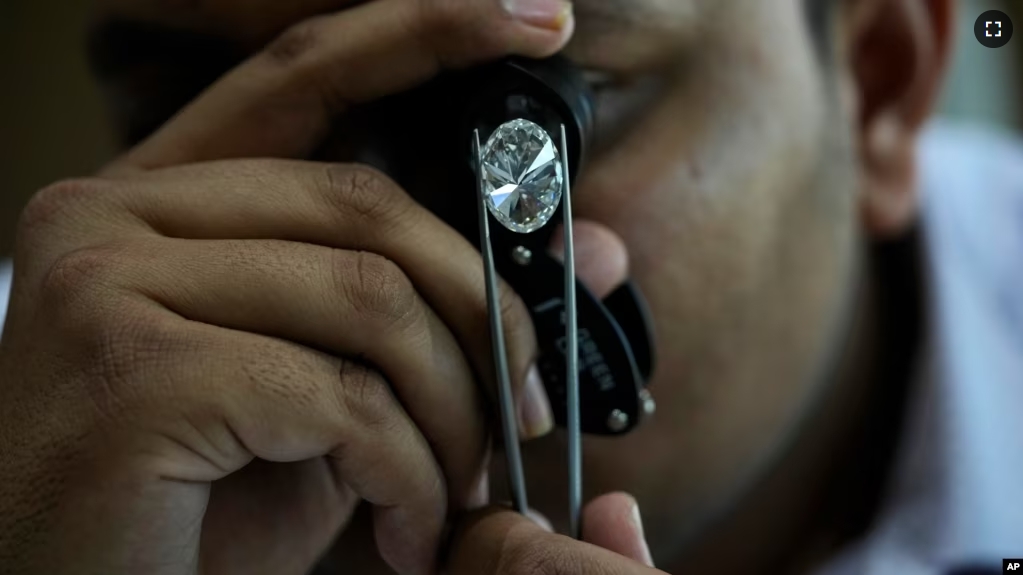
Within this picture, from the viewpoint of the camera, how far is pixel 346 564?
0.73 m

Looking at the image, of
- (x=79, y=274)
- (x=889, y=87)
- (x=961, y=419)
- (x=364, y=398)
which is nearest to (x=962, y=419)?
(x=961, y=419)

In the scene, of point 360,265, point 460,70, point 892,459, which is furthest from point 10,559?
point 892,459

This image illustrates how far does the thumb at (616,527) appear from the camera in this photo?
0.50 m

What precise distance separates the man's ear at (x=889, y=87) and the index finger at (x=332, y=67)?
0.57 meters

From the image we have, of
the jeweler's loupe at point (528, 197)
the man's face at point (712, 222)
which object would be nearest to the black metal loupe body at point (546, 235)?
the jeweler's loupe at point (528, 197)

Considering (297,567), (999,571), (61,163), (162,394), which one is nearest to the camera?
(162,394)

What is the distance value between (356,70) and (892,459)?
32.2 inches

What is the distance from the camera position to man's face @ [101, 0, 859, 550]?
0.72 m

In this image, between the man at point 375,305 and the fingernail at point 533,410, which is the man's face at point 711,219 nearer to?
the man at point 375,305

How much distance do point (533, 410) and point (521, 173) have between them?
0.13 metres

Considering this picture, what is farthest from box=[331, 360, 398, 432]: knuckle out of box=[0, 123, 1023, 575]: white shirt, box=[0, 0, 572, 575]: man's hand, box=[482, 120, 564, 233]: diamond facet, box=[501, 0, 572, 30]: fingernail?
box=[0, 123, 1023, 575]: white shirt

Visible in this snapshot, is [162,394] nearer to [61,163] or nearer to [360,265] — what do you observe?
[360,265]

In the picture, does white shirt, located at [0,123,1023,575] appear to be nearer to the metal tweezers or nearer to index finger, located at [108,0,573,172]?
index finger, located at [108,0,573,172]

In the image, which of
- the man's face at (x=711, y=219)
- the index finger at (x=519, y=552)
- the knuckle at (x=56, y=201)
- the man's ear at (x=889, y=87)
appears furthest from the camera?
the man's ear at (x=889, y=87)
